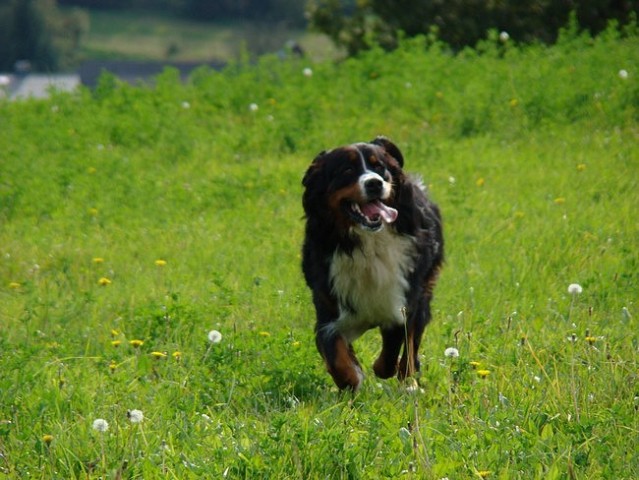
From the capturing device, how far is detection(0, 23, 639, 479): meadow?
4.36m

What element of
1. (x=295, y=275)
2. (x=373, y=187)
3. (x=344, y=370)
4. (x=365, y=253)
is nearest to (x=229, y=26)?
(x=295, y=275)

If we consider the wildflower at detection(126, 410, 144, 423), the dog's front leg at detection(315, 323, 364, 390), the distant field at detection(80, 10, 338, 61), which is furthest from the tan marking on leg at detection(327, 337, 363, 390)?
the distant field at detection(80, 10, 338, 61)

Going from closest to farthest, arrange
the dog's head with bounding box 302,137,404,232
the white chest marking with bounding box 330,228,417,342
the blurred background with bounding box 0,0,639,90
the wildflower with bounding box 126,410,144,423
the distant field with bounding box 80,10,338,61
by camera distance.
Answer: the wildflower with bounding box 126,410,144,423 → the dog's head with bounding box 302,137,404,232 → the white chest marking with bounding box 330,228,417,342 → the blurred background with bounding box 0,0,639,90 → the distant field with bounding box 80,10,338,61

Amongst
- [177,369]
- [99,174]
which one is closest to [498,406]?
[177,369]

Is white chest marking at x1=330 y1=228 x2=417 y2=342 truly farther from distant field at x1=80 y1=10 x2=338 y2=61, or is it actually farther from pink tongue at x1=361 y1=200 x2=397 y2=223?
distant field at x1=80 y1=10 x2=338 y2=61

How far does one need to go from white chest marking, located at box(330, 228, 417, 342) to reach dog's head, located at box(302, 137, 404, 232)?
16 centimetres

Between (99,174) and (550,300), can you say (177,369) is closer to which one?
(550,300)

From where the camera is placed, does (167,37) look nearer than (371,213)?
No

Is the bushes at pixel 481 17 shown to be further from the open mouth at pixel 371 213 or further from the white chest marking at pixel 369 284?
the open mouth at pixel 371 213

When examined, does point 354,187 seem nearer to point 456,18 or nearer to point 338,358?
point 338,358

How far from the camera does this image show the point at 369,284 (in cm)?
587

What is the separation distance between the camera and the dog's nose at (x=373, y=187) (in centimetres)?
558

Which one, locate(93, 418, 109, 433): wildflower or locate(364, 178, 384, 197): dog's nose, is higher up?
locate(364, 178, 384, 197): dog's nose

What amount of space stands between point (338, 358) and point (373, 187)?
0.83 metres
